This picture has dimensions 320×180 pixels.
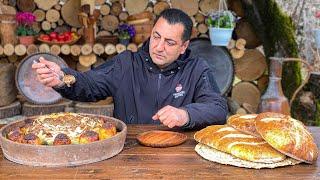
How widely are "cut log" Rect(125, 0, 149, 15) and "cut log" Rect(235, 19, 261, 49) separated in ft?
4.12

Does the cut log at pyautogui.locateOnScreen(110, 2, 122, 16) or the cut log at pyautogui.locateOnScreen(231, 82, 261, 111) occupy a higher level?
the cut log at pyautogui.locateOnScreen(110, 2, 122, 16)

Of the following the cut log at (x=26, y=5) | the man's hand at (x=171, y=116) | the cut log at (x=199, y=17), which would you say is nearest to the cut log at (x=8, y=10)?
the cut log at (x=26, y=5)

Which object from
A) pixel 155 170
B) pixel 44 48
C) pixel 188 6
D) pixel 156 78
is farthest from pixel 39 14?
pixel 155 170

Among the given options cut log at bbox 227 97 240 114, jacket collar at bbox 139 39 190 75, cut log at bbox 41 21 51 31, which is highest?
cut log at bbox 41 21 51 31

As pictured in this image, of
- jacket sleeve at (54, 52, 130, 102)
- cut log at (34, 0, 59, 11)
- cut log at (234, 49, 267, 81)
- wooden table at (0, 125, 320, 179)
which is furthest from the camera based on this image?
cut log at (234, 49, 267, 81)

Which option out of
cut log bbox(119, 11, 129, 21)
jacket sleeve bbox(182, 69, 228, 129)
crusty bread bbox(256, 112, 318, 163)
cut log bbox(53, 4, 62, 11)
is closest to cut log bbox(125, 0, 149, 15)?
cut log bbox(119, 11, 129, 21)

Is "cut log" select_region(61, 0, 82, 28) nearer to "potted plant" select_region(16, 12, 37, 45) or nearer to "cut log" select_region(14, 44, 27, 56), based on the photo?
"potted plant" select_region(16, 12, 37, 45)

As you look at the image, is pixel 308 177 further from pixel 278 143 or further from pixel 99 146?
pixel 99 146

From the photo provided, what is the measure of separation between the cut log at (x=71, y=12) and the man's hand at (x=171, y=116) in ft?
12.4

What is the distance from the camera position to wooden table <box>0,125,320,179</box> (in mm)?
1958

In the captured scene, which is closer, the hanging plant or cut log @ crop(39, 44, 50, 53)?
the hanging plant

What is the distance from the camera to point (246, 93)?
628 cm

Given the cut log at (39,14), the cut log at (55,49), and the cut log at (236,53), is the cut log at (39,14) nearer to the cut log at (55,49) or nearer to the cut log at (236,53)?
the cut log at (55,49)

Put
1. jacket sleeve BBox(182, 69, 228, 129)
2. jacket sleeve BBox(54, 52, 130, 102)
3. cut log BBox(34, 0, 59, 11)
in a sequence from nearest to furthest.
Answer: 1. jacket sleeve BBox(182, 69, 228, 129)
2. jacket sleeve BBox(54, 52, 130, 102)
3. cut log BBox(34, 0, 59, 11)
